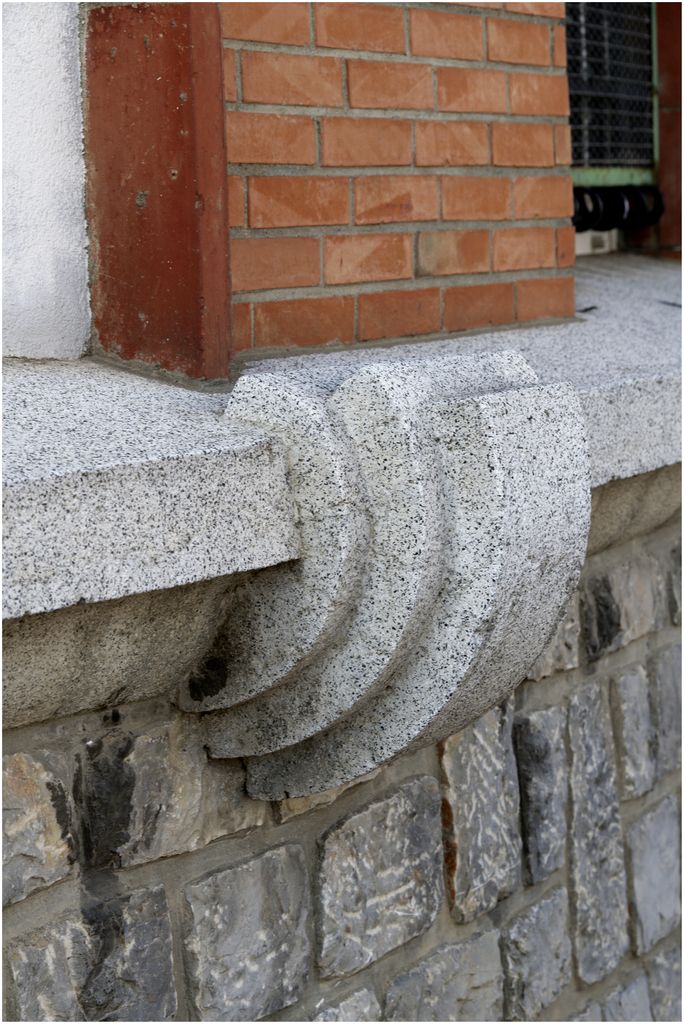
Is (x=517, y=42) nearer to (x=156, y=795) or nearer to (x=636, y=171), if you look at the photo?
(x=636, y=171)

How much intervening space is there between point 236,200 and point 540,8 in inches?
34.3

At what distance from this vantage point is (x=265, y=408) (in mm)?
1473

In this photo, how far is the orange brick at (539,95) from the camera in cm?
228

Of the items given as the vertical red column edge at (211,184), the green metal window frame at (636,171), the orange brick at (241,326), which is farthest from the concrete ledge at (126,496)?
the green metal window frame at (636,171)

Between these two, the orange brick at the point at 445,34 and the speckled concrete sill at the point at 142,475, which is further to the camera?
the orange brick at the point at 445,34

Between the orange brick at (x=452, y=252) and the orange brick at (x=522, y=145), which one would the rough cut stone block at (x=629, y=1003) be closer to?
the orange brick at (x=452, y=252)

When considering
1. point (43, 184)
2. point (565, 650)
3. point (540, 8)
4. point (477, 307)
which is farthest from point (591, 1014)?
point (540, 8)

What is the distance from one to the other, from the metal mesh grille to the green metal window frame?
1 cm

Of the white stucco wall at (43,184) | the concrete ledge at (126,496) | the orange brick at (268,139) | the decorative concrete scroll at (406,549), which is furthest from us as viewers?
the orange brick at (268,139)

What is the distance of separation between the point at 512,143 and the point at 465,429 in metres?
1.02

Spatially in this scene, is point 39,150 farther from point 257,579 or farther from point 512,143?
point 512,143

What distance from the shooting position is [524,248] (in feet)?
7.57

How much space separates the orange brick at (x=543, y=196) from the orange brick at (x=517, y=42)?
8.2 inches

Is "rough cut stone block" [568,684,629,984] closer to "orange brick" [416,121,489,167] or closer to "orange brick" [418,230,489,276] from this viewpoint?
"orange brick" [418,230,489,276]
